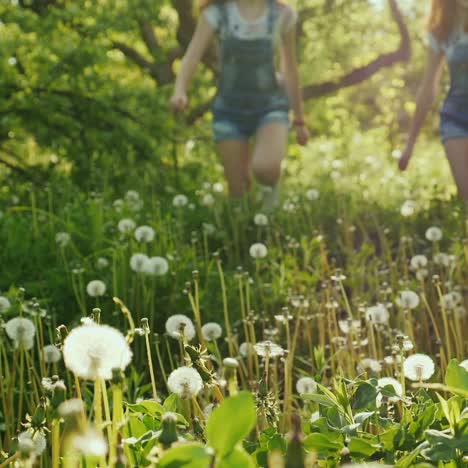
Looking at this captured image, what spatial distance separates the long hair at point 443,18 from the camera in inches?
199

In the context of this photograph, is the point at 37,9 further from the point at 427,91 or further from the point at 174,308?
the point at 174,308

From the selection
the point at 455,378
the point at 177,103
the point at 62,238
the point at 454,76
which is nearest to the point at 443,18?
the point at 454,76

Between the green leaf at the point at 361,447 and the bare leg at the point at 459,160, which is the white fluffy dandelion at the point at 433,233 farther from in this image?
the green leaf at the point at 361,447

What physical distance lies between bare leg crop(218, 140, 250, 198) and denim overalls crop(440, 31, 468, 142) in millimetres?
1467

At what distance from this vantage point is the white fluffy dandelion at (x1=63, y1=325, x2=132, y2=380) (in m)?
1.02

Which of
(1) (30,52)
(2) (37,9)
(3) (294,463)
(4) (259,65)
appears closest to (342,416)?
(3) (294,463)

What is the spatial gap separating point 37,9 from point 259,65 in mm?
3964

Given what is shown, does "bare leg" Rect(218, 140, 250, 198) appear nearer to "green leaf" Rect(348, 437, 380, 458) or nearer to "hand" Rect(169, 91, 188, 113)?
"hand" Rect(169, 91, 188, 113)

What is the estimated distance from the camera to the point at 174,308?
10.6 feet

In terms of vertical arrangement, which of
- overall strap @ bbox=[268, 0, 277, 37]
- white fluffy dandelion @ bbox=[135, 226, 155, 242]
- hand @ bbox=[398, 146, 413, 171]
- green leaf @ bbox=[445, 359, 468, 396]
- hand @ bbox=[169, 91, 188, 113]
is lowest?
green leaf @ bbox=[445, 359, 468, 396]

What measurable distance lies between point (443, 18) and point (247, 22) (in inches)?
53.0

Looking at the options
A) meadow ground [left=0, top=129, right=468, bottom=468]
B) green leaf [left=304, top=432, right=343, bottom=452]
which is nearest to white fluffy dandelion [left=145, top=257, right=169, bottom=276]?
meadow ground [left=0, top=129, right=468, bottom=468]

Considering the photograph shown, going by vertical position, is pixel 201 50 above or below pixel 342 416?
above

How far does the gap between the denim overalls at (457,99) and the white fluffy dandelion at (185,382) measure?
12.9 feet
